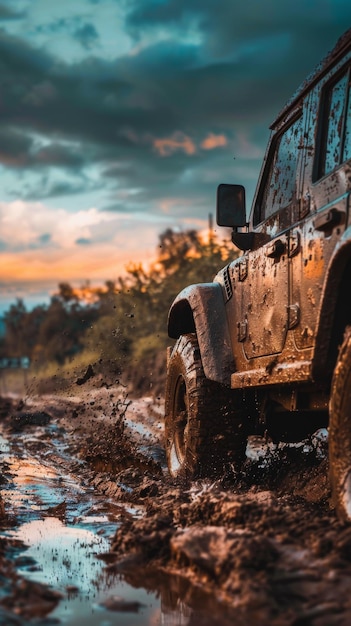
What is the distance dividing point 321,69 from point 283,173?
73cm

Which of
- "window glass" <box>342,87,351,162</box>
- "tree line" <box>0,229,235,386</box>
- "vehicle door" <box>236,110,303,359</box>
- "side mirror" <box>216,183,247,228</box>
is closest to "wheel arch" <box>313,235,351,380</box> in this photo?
"vehicle door" <box>236,110,303,359</box>

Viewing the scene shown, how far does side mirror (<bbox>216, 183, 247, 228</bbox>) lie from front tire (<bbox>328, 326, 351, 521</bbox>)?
6.37 ft

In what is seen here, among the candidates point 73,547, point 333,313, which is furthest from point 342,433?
point 73,547

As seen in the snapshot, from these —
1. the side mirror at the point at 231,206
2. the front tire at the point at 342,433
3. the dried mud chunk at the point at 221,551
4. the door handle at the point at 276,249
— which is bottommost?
the dried mud chunk at the point at 221,551

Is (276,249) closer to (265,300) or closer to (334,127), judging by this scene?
(265,300)

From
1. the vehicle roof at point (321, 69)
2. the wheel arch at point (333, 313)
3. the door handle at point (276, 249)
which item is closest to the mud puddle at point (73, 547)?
the wheel arch at point (333, 313)

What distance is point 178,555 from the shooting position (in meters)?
3.50

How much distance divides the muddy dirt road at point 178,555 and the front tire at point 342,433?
0.32ft

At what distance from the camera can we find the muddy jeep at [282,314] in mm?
3973

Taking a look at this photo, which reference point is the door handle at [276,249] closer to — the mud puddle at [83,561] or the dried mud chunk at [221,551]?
the mud puddle at [83,561]

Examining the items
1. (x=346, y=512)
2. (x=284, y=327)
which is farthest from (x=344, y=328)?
(x=346, y=512)

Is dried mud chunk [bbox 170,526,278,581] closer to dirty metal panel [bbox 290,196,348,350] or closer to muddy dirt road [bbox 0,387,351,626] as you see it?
muddy dirt road [bbox 0,387,351,626]

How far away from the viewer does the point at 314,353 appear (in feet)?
13.4

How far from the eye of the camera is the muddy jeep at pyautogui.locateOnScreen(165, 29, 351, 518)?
3973 mm
